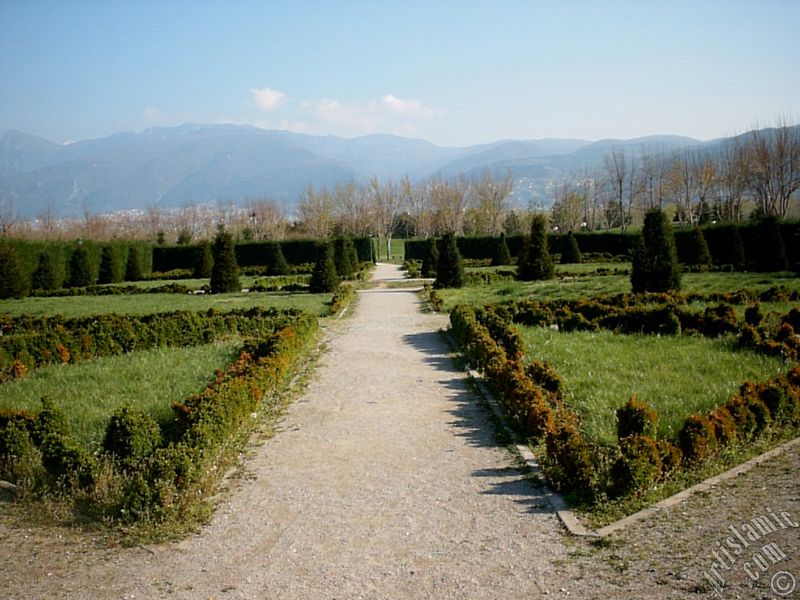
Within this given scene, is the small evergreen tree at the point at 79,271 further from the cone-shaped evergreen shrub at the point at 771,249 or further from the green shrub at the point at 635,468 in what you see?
the green shrub at the point at 635,468

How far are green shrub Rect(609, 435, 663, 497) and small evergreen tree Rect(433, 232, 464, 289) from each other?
18.7 meters

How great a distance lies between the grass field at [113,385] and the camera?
318 inches

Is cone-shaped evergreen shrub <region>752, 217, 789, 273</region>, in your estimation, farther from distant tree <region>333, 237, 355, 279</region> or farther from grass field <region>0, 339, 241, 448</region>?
grass field <region>0, 339, 241, 448</region>

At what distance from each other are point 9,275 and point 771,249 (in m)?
28.3

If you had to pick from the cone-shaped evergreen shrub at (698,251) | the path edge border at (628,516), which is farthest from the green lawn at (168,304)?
the cone-shaped evergreen shrub at (698,251)

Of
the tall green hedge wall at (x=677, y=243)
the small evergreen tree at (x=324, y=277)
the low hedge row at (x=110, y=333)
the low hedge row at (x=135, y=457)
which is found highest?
the tall green hedge wall at (x=677, y=243)

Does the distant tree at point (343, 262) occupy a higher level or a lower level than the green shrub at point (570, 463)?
higher

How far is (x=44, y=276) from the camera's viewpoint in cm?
3266

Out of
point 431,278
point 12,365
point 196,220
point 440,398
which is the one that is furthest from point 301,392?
point 196,220

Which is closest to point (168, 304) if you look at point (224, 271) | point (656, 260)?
point (224, 271)

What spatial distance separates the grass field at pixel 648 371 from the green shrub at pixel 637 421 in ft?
1.23

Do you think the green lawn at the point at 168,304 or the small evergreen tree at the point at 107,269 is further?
the small evergreen tree at the point at 107,269

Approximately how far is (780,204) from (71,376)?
49003 millimetres

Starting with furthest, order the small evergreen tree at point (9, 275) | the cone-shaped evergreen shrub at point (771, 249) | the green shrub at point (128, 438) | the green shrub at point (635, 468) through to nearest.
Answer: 1. the small evergreen tree at point (9, 275)
2. the cone-shaped evergreen shrub at point (771, 249)
3. the green shrub at point (128, 438)
4. the green shrub at point (635, 468)
